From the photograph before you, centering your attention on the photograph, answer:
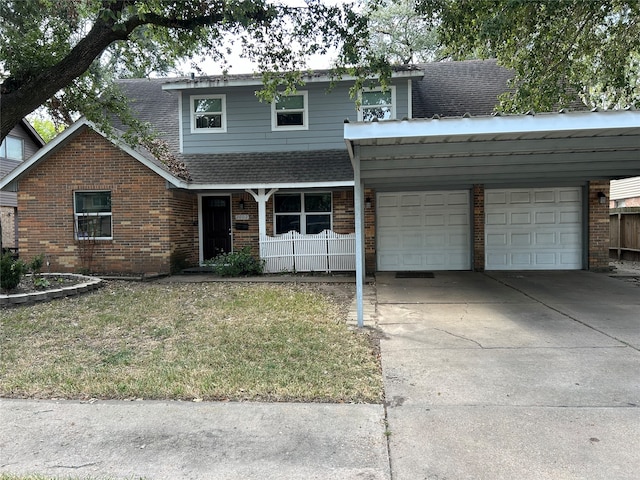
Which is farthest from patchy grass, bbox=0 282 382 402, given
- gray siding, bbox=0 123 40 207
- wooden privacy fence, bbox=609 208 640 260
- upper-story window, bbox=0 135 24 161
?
upper-story window, bbox=0 135 24 161

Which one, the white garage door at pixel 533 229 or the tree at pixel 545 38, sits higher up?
the tree at pixel 545 38

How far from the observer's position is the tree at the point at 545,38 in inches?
327

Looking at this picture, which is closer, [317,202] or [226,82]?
[226,82]

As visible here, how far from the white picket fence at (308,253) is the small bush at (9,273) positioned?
5.43 meters

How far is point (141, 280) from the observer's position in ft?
36.0

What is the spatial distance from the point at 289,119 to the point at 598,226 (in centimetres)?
892

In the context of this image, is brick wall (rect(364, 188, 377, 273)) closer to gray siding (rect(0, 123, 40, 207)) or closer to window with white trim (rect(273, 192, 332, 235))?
window with white trim (rect(273, 192, 332, 235))

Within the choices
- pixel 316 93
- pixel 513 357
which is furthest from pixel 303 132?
pixel 513 357

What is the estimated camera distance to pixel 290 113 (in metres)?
12.7

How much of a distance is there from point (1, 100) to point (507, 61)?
401 inches

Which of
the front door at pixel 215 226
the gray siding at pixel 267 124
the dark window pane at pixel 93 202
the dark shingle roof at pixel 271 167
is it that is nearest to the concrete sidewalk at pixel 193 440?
the dark shingle roof at pixel 271 167

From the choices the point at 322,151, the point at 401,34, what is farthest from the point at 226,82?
the point at 401,34

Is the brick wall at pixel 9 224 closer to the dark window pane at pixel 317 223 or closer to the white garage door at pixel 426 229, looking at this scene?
the dark window pane at pixel 317 223

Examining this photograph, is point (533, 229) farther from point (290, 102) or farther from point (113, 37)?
point (113, 37)
